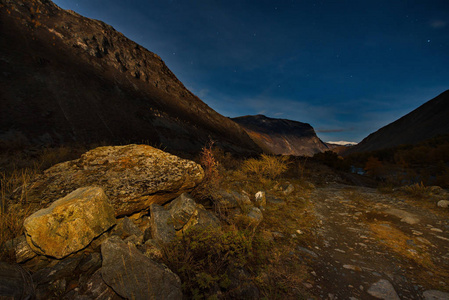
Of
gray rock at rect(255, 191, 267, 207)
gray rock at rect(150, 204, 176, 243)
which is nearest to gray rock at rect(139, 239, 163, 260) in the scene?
gray rock at rect(150, 204, 176, 243)

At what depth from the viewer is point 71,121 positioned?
920cm

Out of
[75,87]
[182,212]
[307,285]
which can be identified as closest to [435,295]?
[307,285]

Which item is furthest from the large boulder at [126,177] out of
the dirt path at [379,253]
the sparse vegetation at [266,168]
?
the sparse vegetation at [266,168]

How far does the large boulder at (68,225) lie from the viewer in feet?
5.06

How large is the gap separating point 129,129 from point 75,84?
14.1 ft

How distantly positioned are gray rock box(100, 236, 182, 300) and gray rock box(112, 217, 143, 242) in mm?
542

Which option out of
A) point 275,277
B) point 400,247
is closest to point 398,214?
point 400,247

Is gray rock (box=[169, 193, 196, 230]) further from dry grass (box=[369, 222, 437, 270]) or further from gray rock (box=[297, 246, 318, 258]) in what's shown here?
dry grass (box=[369, 222, 437, 270])

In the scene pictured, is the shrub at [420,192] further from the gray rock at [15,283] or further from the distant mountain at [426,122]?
the distant mountain at [426,122]

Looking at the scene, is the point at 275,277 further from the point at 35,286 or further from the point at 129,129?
the point at 129,129

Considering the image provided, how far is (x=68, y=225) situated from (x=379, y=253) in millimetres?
4090

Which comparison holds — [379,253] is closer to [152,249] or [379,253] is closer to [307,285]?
[307,285]

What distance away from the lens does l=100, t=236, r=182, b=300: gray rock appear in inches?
52.6

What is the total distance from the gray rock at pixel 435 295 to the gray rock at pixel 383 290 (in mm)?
281
